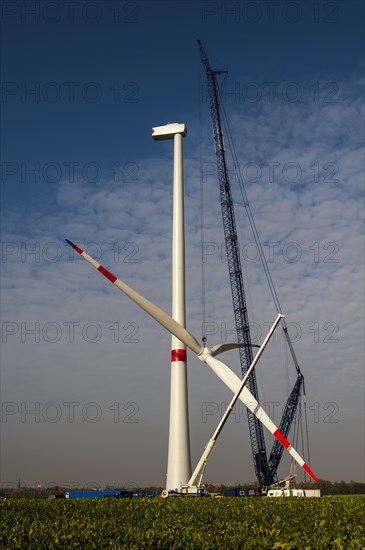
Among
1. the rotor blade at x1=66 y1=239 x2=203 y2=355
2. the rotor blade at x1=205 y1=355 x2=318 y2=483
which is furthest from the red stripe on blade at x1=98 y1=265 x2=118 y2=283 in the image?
the rotor blade at x1=205 y1=355 x2=318 y2=483

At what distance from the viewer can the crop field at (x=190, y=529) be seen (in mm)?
21812

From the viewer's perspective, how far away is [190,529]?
25656 mm

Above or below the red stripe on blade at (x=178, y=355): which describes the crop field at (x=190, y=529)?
below

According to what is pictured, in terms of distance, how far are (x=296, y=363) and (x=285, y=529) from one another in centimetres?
10687

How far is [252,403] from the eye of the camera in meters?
73.4

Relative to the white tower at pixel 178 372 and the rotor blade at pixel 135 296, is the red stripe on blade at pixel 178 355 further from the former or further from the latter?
the rotor blade at pixel 135 296

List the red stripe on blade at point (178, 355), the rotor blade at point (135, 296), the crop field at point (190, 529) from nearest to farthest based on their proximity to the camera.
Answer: the crop field at point (190, 529) < the rotor blade at point (135, 296) < the red stripe on blade at point (178, 355)

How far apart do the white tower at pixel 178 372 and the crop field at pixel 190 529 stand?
84.6 ft

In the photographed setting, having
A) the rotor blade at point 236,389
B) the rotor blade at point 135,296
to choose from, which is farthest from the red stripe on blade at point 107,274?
the rotor blade at point 236,389

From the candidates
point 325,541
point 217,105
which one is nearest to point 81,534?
point 325,541

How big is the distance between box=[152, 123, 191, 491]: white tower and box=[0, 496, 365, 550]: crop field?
25.8 meters

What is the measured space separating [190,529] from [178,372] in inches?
1798

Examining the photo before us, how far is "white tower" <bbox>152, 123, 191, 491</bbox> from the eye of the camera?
6800 centimetres

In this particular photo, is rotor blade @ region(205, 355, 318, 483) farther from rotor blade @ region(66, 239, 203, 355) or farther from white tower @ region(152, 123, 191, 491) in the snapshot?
rotor blade @ region(66, 239, 203, 355)
